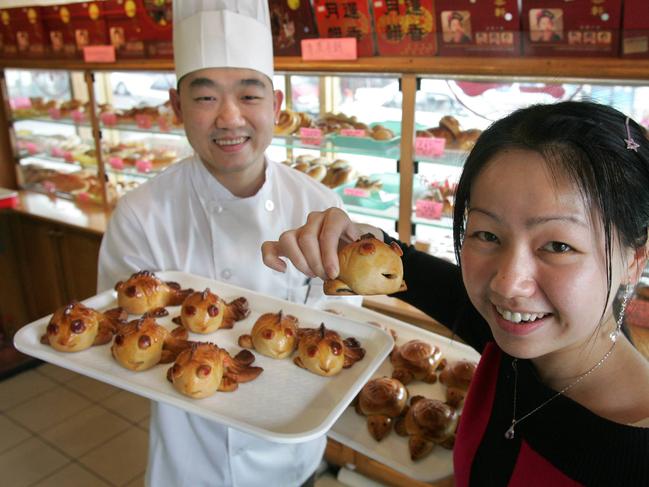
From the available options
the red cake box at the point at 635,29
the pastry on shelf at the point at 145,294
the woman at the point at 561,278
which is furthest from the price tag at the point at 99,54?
the woman at the point at 561,278

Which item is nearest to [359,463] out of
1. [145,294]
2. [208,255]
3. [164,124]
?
[208,255]

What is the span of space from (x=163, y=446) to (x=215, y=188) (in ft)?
2.73

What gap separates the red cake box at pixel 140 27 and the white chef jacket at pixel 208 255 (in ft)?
5.87

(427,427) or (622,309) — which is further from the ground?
(622,309)

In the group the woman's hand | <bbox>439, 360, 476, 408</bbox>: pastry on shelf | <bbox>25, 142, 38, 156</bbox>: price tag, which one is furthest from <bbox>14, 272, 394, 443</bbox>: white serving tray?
<bbox>25, 142, 38, 156</bbox>: price tag

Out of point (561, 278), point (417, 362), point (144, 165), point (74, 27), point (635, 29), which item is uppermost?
point (74, 27)

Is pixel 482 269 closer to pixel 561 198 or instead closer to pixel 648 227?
pixel 561 198

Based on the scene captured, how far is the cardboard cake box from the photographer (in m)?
3.56

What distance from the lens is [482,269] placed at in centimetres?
92

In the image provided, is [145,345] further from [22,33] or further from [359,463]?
[22,33]

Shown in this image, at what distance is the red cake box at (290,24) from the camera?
269 cm

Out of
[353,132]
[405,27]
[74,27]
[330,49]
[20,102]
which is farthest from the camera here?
[20,102]

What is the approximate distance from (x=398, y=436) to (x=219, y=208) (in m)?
0.94

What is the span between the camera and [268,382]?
1.41 metres
